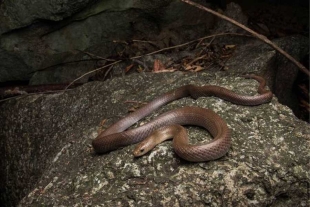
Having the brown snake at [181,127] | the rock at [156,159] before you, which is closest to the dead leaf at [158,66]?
the rock at [156,159]

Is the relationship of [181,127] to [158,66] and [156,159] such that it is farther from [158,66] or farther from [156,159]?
[158,66]

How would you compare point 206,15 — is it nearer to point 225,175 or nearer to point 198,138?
point 198,138

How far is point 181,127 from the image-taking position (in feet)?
12.1

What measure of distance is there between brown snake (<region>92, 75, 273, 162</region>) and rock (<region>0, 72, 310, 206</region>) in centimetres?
7

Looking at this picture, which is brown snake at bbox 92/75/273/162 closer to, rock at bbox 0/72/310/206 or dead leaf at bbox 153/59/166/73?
rock at bbox 0/72/310/206

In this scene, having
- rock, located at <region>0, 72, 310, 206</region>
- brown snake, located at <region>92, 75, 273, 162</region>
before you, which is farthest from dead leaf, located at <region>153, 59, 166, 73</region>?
A: brown snake, located at <region>92, 75, 273, 162</region>

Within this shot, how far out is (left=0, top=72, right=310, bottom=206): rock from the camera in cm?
318

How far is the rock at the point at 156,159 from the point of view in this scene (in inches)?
125

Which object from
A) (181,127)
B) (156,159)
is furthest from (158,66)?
(156,159)

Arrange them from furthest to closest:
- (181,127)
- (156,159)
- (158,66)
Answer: (158,66), (181,127), (156,159)

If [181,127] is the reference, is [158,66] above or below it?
below

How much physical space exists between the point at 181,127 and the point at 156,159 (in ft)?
1.35

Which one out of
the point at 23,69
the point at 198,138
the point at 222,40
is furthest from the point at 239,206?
the point at 23,69

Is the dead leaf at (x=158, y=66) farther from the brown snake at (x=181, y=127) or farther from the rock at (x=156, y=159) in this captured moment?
the brown snake at (x=181, y=127)
